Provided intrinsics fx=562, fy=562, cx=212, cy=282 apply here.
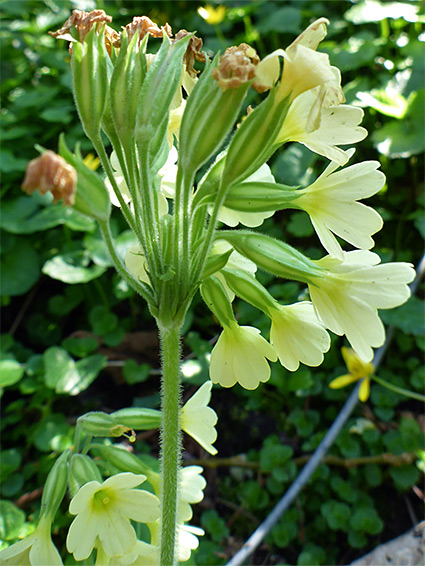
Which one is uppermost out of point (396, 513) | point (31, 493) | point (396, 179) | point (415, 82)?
point (415, 82)

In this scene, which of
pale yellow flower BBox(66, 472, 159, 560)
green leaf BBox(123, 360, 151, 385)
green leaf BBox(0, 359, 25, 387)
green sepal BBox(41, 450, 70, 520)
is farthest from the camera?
green leaf BBox(123, 360, 151, 385)

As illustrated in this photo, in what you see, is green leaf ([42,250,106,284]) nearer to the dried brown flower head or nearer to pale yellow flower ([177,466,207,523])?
pale yellow flower ([177,466,207,523])

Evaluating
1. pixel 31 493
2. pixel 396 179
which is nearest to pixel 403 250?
pixel 396 179

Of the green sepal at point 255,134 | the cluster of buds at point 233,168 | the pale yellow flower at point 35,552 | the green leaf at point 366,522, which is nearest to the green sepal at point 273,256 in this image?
the cluster of buds at point 233,168

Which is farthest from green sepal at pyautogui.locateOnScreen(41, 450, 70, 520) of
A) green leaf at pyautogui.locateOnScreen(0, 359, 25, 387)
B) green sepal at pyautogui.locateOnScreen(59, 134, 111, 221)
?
green leaf at pyautogui.locateOnScreen(0, 359, 25, 387)

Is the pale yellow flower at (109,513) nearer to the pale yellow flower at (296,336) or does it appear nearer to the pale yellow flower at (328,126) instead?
the pale yellow flower at (296,336)

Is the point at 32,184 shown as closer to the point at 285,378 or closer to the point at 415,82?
the point at 285,378
